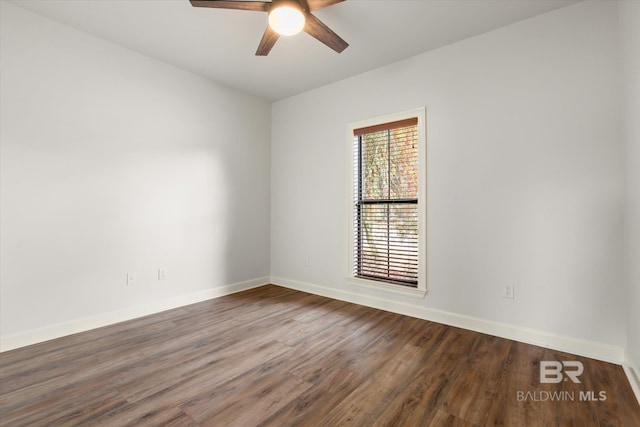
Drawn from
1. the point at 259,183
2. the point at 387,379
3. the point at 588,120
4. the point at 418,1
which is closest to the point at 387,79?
the point at 418,1

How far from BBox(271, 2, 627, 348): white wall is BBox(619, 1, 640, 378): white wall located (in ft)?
0.43

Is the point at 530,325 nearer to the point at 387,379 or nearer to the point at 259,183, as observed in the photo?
the point at 387,379

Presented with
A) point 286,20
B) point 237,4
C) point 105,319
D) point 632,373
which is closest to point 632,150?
point 632,373

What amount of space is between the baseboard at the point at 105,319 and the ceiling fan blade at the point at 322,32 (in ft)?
10.3

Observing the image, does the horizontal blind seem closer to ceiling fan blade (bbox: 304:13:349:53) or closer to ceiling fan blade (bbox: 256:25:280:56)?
ceiling fan blade (bbox: 304:13:349:53)

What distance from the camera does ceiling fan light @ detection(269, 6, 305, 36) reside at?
212 cm

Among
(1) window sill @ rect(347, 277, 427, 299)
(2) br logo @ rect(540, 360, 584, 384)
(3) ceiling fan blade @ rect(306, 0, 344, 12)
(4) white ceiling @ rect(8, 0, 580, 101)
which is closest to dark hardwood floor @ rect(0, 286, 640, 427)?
(2) br logo @ rect(540, 360, 584, 384)

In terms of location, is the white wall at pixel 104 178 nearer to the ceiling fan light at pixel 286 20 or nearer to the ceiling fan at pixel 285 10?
the ceiling fan at pixel 285 10

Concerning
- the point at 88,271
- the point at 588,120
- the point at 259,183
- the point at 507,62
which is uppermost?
the point at 507,62

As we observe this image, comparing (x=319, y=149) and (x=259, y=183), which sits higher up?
(x=319, y=149)

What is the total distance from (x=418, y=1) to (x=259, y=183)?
9.79 feet

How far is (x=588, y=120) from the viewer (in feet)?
7.68

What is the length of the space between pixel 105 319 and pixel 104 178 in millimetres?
1381

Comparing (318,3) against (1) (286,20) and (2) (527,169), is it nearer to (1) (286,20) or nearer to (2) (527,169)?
(1) (286,20)
